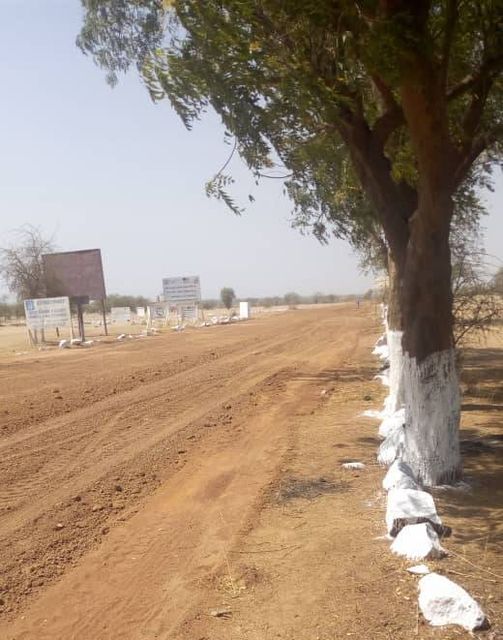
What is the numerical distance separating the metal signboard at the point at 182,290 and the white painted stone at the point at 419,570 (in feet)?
138

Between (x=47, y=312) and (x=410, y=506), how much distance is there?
89.5 ft

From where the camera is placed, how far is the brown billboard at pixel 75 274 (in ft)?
118

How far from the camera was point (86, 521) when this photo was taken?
6.05 metres

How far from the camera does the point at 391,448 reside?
24.3 ft

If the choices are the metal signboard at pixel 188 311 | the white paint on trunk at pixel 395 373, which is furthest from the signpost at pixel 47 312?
the white paint on trunk at pixel 395 373

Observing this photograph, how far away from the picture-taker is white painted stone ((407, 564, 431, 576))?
4320 millimetres

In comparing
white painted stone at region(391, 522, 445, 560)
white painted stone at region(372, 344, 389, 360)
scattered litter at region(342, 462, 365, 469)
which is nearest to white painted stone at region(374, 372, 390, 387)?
white painted stone at region(372, 344, 389, 360)

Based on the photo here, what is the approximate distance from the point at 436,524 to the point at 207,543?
5.83ft

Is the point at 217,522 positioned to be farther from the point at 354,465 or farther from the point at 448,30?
the point at 448,30

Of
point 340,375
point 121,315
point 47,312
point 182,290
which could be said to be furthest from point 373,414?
point 121,315

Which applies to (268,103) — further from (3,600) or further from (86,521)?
(3,600)

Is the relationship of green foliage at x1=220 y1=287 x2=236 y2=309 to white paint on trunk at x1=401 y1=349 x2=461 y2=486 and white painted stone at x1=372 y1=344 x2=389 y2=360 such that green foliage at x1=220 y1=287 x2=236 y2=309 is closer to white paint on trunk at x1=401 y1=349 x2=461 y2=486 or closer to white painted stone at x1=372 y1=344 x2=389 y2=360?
white painted stone at x1=372 y1=344 x2=389 y2=360

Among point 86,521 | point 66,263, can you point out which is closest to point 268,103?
point 86,521

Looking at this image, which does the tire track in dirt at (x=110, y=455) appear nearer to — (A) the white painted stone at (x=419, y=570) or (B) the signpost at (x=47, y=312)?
(A) the white painted stone at (x=419, y=570)
